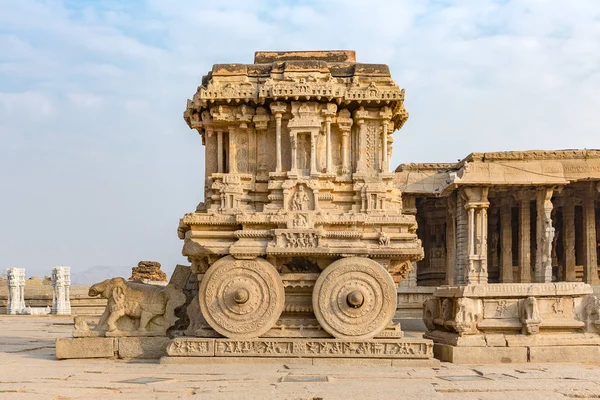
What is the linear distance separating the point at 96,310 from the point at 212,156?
22045 millimetres

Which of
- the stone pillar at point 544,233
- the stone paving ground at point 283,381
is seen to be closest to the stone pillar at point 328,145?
the stone paving ground at point 283,381

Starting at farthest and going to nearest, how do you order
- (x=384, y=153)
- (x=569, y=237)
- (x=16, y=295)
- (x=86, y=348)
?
(x=569, y=237), (x=16, y=295), (x=384, y=153), (x=86, y=348)

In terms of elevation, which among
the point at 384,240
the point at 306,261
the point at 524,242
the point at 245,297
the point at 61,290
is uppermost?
the point at 524,242

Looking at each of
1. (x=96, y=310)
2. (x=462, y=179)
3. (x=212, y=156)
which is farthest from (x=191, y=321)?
(x=96, y=310)

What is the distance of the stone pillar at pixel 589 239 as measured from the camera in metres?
31.4

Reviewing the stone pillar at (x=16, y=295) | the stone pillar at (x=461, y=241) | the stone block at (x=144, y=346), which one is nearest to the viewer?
the stone block at (x=144, y=346)

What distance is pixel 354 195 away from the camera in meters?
11.5

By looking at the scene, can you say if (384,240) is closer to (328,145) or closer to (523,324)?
(328,145)

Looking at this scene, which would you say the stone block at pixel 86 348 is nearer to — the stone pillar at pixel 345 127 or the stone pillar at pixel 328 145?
the stone pillar at pixel 328 145

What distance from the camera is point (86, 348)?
10883 millimetres

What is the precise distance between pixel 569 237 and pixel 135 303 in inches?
1106

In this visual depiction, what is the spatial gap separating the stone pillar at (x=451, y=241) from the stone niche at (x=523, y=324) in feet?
67.1

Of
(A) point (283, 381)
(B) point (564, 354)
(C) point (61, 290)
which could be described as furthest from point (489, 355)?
(C) point (61, 290)

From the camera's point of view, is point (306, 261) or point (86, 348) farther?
point (86, 348)
